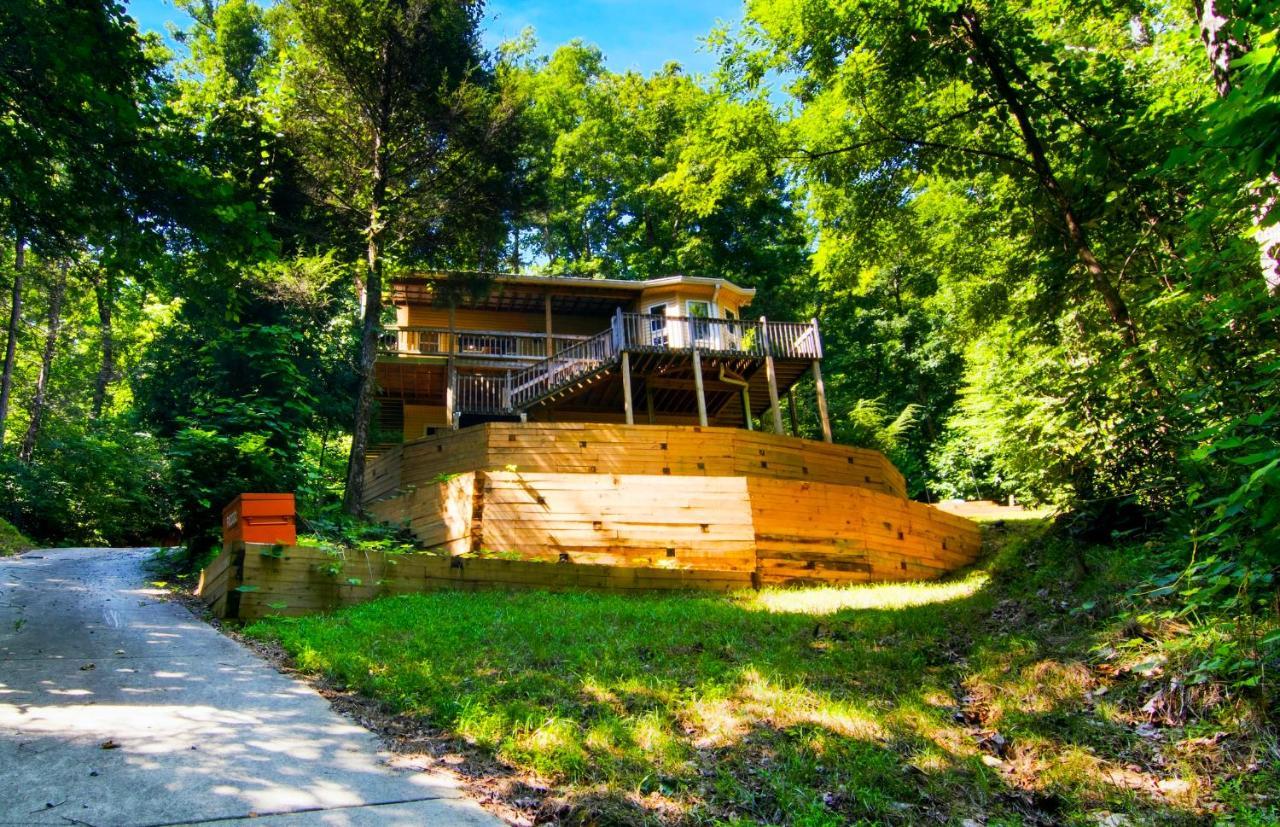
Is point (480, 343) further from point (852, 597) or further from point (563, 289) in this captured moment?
point (852, 597)

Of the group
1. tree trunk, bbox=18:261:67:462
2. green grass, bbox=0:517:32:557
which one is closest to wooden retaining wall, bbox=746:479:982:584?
green grass, bbox=0:517:32:557

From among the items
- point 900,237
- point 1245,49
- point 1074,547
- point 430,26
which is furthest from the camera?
point 430,26

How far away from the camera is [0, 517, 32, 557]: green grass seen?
12867 mm

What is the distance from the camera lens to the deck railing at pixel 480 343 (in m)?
18.2

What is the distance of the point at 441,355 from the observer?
17859 millimetres

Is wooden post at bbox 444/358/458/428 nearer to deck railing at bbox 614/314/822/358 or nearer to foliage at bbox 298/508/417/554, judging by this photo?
deck railing at bbox 614/314/822/358

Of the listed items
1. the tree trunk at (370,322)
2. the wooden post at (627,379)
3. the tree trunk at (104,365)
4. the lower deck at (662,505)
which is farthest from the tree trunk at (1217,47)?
the tree trunk at (104,365)

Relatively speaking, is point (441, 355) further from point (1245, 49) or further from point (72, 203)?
point (1245, 49)

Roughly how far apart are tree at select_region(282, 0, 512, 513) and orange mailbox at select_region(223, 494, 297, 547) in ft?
14.5

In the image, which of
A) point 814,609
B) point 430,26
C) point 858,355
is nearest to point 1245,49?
point 814,609

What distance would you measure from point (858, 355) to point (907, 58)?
Result: 19.3m

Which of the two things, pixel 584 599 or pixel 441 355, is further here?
pixel 441 355

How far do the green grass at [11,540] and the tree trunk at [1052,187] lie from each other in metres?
17.3

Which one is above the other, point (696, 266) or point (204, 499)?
point (696, 266)
